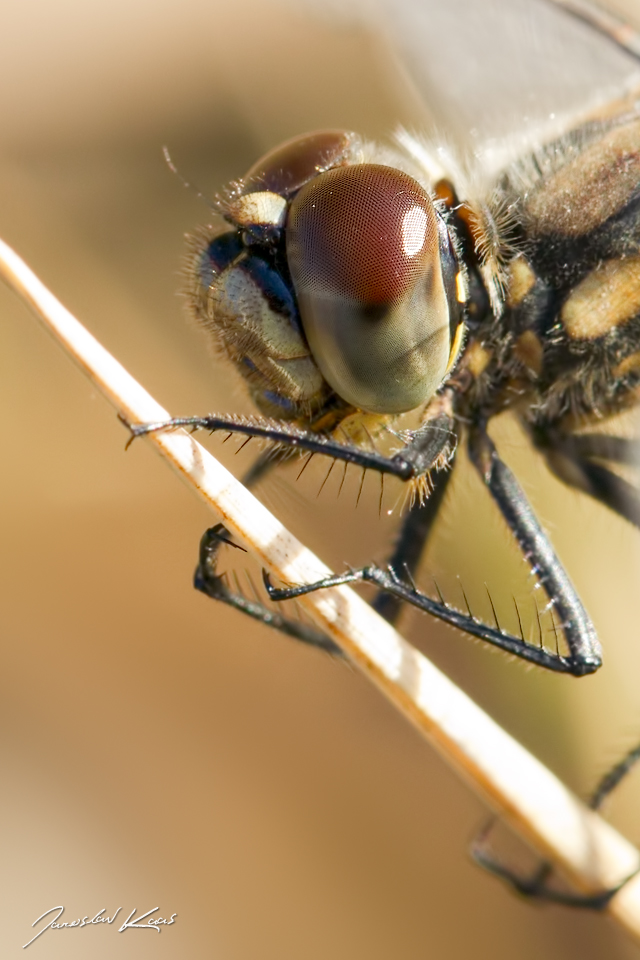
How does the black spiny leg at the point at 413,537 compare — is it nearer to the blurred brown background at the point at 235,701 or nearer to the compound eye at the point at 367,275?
the blurred brown background at the point at 235,701

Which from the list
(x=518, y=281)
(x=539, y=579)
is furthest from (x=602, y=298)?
(x=539, y=579)

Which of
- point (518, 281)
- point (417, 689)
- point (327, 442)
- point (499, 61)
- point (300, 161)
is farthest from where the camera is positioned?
point (499, 61)

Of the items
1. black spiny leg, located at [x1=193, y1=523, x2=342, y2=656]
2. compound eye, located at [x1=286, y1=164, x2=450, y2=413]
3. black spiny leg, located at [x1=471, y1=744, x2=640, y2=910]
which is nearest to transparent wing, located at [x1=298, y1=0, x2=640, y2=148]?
compound eye, located at [x1=286, y1=164, x2=450, y2=413]

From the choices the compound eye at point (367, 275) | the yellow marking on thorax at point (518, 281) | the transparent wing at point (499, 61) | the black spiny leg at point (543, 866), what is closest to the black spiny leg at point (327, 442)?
the compound eye at point (367, 275)

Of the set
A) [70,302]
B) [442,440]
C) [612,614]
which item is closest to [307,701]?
[612,614]

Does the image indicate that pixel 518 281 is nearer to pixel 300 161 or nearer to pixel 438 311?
pixel 438 311

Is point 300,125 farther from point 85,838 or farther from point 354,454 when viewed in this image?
point 85,838

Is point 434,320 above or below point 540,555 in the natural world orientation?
above
